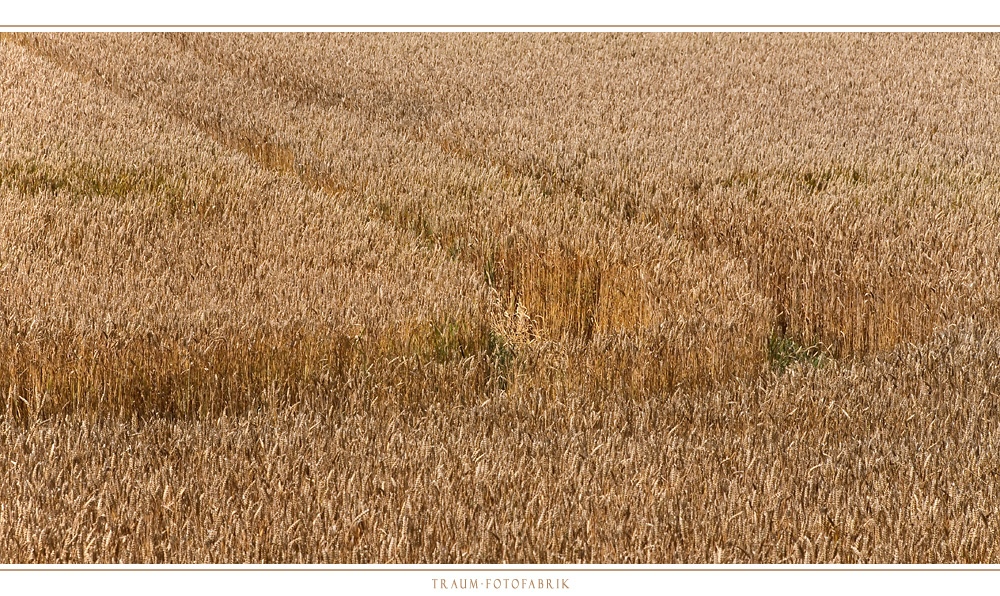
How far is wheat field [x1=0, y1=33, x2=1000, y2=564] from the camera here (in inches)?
78.1

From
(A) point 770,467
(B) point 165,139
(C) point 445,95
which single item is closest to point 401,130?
(C) point 445,95

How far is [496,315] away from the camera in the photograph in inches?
156

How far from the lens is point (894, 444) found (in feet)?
7.78

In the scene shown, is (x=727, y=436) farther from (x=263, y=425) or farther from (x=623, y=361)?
(x=263, y=425)

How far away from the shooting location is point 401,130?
22.0 feet

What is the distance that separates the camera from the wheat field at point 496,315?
198 centimetres

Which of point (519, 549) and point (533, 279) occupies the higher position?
point (519, 549)

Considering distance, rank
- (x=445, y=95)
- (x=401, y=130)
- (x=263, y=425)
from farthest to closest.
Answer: (x=445, y=95) → (x=401, y=130) → (x=263, y=425)

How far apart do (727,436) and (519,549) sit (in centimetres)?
78

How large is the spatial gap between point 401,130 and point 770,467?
4960 mm

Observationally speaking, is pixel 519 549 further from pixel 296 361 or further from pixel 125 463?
pixel 296 361

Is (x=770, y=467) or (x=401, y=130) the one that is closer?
(x=770, y=467)
